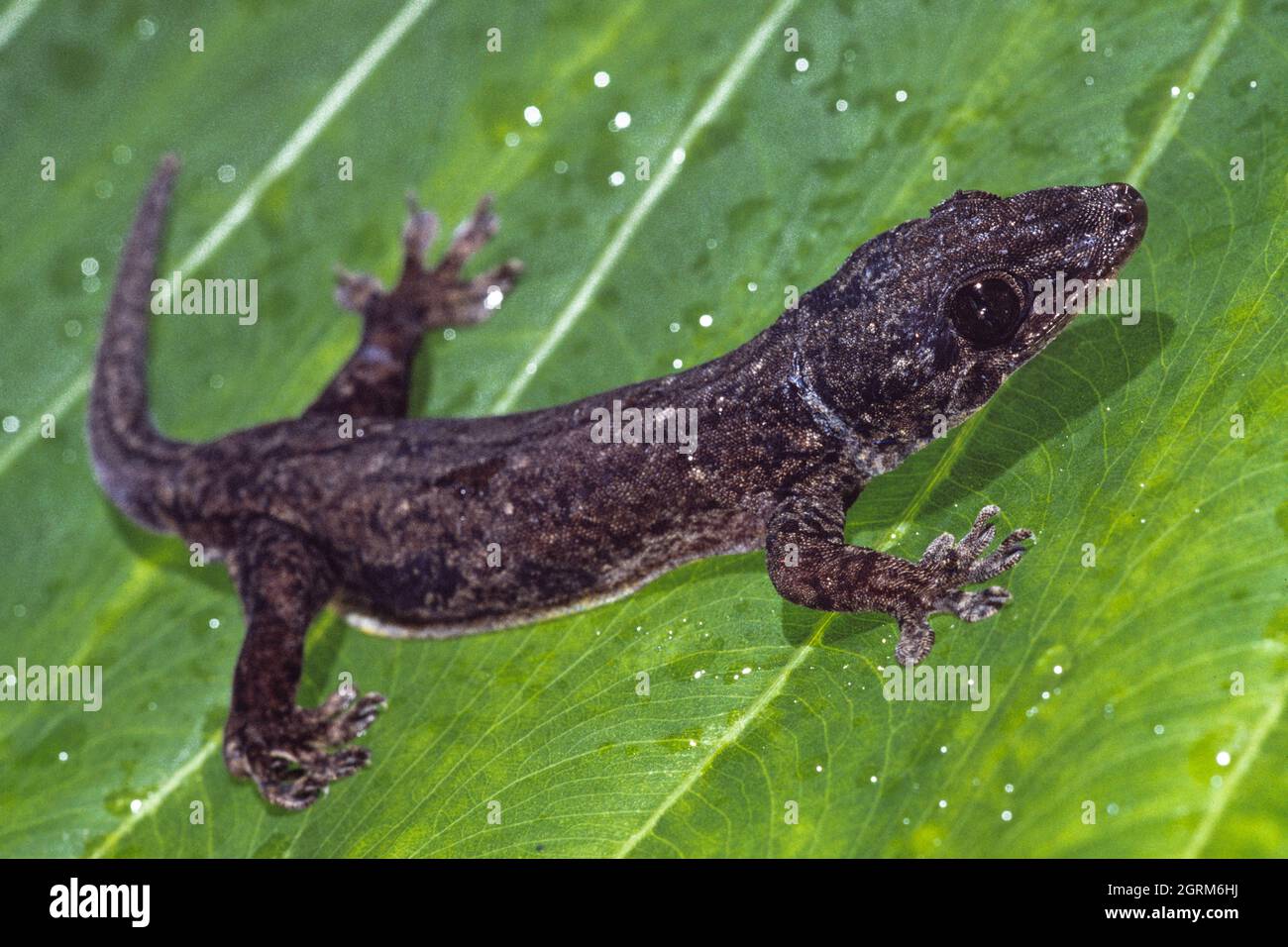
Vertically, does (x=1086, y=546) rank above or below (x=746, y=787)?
above

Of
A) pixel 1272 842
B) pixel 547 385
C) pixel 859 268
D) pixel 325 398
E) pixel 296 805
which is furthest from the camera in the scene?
pixel 325 398

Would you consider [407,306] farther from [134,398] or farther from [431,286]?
[134,398]

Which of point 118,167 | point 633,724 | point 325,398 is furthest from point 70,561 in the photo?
point 633,724

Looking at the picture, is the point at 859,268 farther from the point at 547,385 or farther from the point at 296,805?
the point at 296,805

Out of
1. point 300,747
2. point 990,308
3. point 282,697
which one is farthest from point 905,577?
point 282,697

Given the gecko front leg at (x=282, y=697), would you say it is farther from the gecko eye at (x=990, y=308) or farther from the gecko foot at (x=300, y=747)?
the gecko eye at (x=990, y=308)

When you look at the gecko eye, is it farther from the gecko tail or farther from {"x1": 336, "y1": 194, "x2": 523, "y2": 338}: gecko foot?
the gecko tail

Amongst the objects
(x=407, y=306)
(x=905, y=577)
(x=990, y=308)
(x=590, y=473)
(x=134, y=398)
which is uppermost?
(x=407, y=306)
